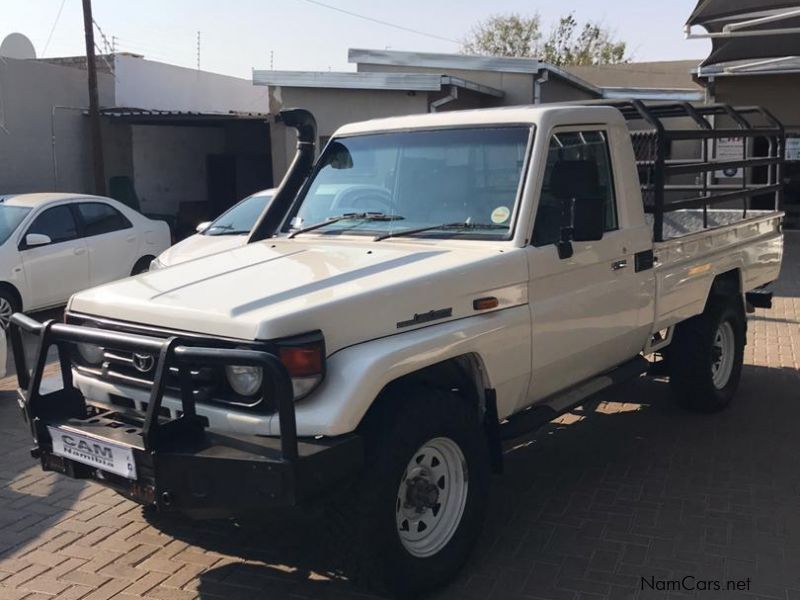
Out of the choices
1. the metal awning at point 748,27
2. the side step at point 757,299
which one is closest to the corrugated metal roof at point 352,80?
the metal awning at point 748,27

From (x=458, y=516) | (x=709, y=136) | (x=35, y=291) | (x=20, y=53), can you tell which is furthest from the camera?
(x=20, y=53)

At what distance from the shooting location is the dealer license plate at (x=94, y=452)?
336cm

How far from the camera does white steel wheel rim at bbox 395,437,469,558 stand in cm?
366

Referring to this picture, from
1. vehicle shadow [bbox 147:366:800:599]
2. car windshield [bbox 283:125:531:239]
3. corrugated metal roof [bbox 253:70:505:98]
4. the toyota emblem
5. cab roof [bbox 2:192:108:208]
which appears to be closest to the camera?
the toyota emblem

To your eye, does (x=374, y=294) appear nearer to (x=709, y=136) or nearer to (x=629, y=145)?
(x=629, y=145)

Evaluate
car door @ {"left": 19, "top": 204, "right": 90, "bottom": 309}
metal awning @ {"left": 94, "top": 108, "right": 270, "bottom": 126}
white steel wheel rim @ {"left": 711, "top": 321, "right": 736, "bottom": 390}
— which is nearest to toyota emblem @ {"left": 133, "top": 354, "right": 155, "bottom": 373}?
white steel wheel rim @ {"left": 711, "top": 321, "right": 736, "bottom": 390}

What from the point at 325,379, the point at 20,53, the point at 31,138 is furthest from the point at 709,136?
the point at 20,53

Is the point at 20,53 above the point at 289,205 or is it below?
above

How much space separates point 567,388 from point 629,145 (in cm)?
154

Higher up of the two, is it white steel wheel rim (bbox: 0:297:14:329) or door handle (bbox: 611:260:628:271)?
door handle (bbox: 611:260:628:271)

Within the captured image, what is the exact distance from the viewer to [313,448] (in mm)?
3158

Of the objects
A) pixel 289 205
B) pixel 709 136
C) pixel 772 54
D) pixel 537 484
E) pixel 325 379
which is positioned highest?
pixel 772 54

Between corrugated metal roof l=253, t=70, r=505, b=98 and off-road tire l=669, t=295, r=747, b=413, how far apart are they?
9396mm
